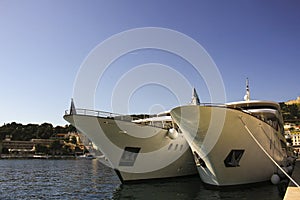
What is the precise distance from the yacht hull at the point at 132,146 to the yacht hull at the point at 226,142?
3699 mm

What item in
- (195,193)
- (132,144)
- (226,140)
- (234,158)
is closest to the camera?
(226,140)

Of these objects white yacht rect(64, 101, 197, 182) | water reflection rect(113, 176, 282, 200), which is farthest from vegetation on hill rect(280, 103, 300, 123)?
water reflection rect(113, 176, 282, 200)

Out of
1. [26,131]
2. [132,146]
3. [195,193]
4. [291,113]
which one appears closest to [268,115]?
[195,193]

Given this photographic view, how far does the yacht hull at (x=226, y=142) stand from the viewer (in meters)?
14.3

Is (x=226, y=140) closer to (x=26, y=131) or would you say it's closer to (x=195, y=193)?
→ (x=195, y=193)

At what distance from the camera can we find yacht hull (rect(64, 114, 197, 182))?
1742 cm

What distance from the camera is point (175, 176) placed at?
2177cm

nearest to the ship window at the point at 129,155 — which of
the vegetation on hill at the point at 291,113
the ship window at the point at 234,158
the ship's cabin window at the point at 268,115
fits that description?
the ship window at the point at 234,158

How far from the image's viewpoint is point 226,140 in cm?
1475

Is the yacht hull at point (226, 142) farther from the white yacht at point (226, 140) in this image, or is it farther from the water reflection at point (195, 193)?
the water reflection at point (195, 193)

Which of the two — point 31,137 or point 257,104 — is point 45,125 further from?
point 257,104

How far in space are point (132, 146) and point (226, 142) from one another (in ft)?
21.9

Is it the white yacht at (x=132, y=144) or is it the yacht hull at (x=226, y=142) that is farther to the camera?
the white yacht at (x=132, y=144)

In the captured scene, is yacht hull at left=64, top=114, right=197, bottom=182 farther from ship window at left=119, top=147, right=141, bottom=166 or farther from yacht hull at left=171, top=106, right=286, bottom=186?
yacht hull at left=171, top=106, right=286, bottom=186
